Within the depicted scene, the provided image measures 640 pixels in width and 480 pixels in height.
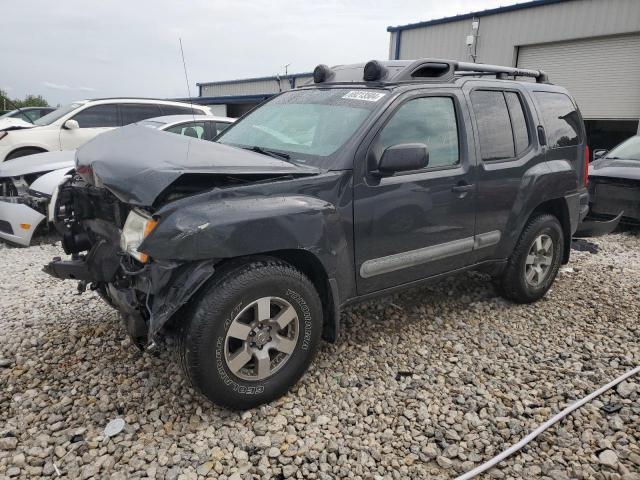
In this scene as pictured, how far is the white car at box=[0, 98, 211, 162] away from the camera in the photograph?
8.45 metres

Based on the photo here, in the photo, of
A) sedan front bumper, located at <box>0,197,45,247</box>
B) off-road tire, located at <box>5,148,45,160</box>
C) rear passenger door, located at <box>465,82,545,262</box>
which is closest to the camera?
rear passenger door, located at <box>465,82,545,262</box>

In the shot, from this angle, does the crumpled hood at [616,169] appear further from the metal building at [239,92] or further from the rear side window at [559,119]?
the metal building at [239,92]

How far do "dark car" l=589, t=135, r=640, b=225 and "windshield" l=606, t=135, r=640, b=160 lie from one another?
0.12 metres

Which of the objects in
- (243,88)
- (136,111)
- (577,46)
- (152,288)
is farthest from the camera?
(243,88)

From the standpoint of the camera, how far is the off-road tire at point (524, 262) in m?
4.23

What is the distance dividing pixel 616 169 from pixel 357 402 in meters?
6.45

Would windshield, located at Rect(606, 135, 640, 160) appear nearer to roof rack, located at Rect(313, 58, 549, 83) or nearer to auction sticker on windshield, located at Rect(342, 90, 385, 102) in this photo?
roof rack, located at Rect(313, 58, 549, 83)

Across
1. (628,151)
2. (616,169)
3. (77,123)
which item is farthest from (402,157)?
(77,123)

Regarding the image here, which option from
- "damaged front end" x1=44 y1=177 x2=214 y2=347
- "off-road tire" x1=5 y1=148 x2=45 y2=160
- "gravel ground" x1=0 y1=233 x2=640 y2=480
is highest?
"damaged front end" x1=44 y1=177 x2=214 y2=347

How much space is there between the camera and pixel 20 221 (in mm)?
5559

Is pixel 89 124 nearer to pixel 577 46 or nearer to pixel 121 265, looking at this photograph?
pixel 121 265

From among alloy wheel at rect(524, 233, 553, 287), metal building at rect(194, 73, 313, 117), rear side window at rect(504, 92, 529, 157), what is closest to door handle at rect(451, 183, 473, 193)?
rear side window at rect(504, 92, 529, 157)

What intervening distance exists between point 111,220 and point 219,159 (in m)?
0.88

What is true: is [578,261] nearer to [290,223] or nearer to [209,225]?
[290,223]
